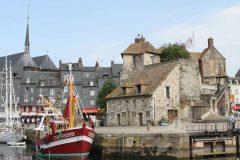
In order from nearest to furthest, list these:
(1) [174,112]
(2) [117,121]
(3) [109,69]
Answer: (1) [174,112]
(2) [117,121]
(3) [109,69]

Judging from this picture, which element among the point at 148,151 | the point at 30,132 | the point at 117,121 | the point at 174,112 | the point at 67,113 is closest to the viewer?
the point at 148,151

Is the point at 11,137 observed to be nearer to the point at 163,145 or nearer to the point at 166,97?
the point at 166,97

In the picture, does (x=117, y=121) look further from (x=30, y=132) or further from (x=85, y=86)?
(x=85, y=86)

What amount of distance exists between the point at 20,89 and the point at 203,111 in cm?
3976

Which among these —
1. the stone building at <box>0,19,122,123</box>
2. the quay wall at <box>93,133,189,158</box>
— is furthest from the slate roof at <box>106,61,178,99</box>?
the stone building at <box>0,19,122,123</box>

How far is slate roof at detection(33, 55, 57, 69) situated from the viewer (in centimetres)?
8381

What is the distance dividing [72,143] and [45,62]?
2240 inches

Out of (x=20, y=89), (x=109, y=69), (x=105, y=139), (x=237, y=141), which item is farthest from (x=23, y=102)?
(x=237, y=141)

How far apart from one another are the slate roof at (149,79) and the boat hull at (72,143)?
45.3ft

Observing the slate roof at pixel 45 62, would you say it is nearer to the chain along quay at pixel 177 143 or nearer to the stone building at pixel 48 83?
the stone building at pixel 48 83

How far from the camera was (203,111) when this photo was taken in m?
44.5

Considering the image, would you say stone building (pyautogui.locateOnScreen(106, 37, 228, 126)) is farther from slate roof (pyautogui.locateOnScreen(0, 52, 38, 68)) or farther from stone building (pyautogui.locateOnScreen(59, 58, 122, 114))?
slate roof (pyautogui.locateOnScreen(0, 52, 38, 68))

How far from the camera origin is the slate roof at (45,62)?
8381 centimetres

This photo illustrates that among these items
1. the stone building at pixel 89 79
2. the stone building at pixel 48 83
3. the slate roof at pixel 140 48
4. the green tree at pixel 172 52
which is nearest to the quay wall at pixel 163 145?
the slate roof at pixel 140 48
